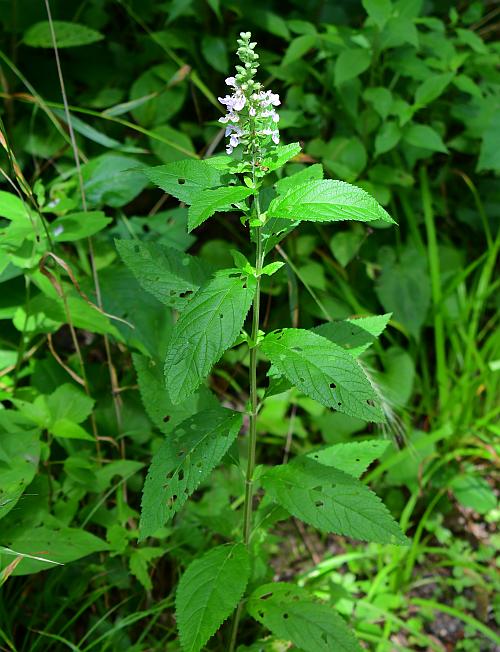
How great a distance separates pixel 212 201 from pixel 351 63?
4.00 ft

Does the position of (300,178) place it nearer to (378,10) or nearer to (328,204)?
(328,204)

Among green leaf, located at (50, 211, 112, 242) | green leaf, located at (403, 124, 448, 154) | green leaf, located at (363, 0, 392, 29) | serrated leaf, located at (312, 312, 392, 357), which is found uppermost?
green leaf, located at (363, 0, 392, 29)

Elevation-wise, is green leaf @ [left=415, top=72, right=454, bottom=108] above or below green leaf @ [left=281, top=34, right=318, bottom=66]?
below

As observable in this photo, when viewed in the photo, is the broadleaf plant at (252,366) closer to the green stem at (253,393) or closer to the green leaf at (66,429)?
the green stem at (253,393)

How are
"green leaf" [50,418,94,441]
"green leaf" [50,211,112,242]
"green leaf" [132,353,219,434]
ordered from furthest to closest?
"green leaf" [50,211,112,242]
"green leaf" [50,418,94,441]
"green leaf" [132,353,219,434]

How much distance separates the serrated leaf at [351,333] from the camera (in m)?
1.29

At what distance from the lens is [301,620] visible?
49.7 inches

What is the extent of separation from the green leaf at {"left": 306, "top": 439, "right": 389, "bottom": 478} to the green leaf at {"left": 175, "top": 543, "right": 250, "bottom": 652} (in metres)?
0.26

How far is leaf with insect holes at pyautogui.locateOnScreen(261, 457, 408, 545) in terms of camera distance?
1.17 m

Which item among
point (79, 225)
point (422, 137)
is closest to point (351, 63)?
point (422, 137)

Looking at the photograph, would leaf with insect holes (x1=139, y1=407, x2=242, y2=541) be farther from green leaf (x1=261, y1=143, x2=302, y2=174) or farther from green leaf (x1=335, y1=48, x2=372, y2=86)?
green leaf (x1=335, y1=48, x2=372, y2=86)

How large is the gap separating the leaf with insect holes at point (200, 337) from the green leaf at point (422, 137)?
1.23m

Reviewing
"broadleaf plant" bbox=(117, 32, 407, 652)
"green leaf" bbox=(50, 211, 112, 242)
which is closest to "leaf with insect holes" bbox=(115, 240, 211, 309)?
"broadleaf plant" bbox=(117, 32, 407, 652)

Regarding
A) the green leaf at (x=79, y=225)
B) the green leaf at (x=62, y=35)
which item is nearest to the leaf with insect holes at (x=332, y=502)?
the green leaf at (x=79, y=225)
